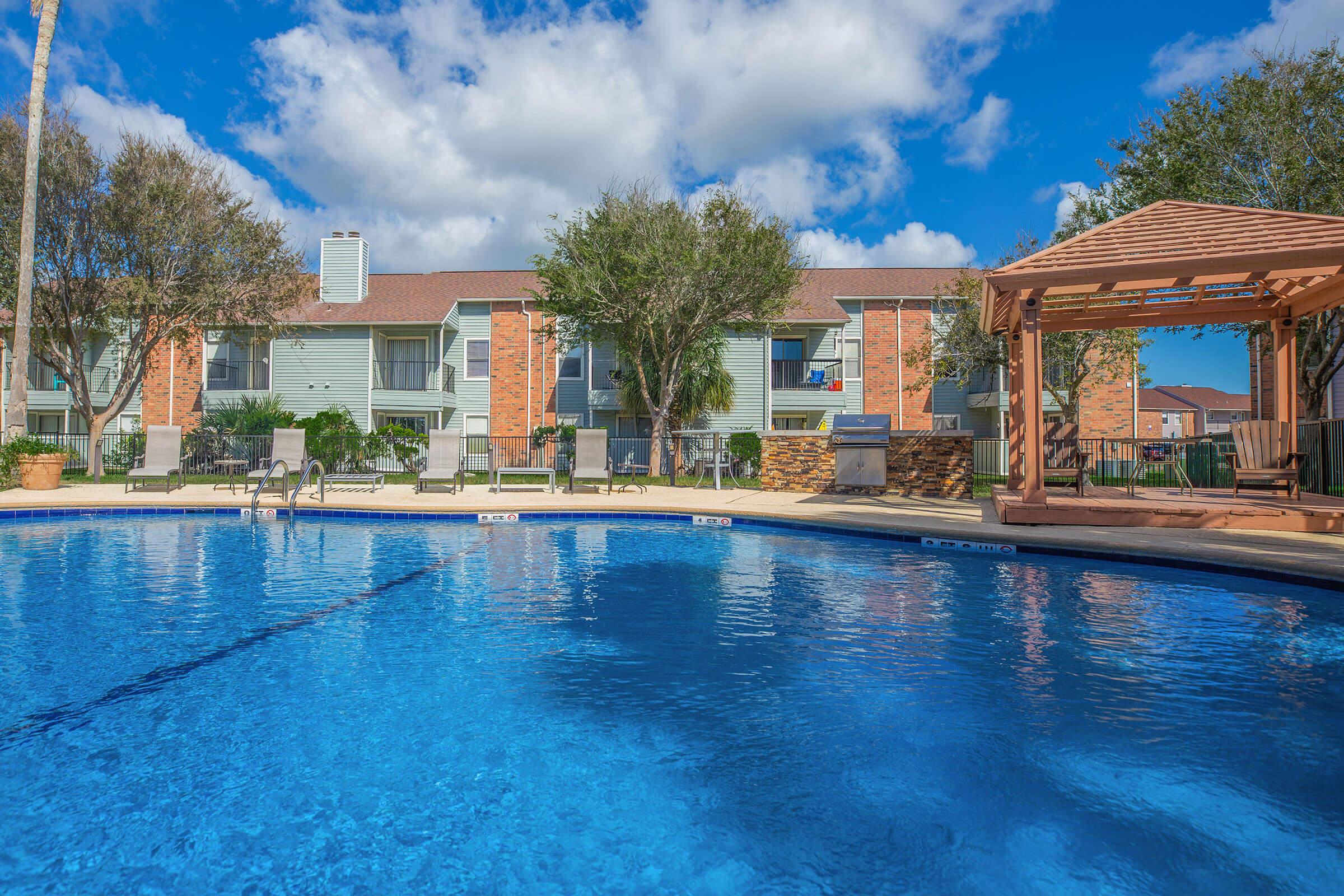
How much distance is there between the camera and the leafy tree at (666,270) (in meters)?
17.4

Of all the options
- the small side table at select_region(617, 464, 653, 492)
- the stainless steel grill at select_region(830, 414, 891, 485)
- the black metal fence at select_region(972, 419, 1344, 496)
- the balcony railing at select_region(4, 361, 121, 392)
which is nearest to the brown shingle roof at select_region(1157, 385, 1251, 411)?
the black metal fence at select_region(972, 419, 1344, 496)

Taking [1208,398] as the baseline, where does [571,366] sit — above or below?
below

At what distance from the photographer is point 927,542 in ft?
27.1

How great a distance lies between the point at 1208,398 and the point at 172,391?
72.4m

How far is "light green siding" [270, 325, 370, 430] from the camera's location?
23.1 metres

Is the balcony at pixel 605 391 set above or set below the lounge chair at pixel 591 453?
above

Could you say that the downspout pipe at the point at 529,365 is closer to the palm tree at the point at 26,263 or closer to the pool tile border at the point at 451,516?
the palm tree at the point at 26,263

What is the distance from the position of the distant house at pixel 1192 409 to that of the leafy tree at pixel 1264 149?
44057 millimetres

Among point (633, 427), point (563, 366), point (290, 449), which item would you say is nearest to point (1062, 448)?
point (290, 449)

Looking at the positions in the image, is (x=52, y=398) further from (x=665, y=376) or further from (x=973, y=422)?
(x=973, y=422)

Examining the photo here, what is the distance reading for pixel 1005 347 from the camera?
→ 62.7ft

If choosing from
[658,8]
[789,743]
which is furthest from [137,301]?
[789,743]

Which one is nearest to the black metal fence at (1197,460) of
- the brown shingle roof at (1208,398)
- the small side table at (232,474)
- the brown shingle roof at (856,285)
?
the brown shingle roof at (856,285)

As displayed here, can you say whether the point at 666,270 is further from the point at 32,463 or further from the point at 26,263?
the point at 32,463
